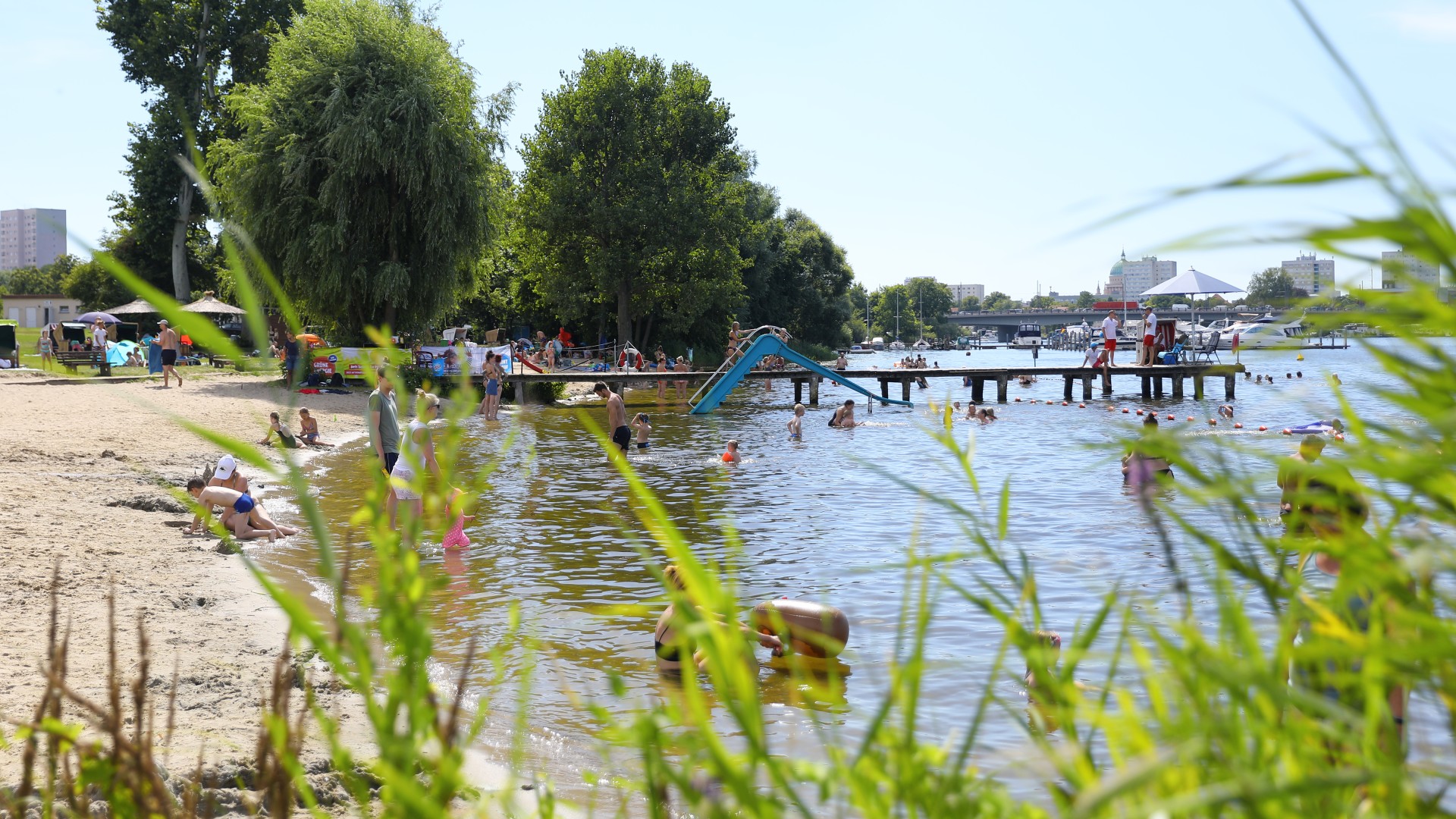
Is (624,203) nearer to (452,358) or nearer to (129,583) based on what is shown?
Answer: (452,358)

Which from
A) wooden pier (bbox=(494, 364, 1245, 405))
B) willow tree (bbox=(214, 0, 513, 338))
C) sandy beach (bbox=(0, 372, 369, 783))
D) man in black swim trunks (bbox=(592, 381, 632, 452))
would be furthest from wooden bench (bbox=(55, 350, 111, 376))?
man in black swim trunks (bbox=(592, 381, 632, 452))

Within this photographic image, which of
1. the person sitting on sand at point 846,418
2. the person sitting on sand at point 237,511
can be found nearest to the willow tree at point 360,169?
the person sitting on sand at point 846,418

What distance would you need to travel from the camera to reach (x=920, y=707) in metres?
5.99

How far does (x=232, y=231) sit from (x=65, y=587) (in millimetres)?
7542

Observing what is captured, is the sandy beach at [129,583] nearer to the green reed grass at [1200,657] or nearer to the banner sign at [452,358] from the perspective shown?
the green reed grass at [1200,657]

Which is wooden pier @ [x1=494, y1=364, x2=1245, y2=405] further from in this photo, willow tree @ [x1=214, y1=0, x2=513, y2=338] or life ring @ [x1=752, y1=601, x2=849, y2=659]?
life ring @ [x1=752, y1=601, x2=849, y2=659]

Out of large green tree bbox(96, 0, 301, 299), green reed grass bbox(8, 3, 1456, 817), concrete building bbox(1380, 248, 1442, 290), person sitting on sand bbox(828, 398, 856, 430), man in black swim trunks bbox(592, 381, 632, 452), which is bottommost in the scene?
person sitting on sand bbox(828, 398, 856, 430)

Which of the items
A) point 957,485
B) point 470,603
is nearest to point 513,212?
point 957,485

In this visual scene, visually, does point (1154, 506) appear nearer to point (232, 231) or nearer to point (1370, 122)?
point (1370, 122)

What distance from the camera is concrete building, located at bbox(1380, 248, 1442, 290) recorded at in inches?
52.5

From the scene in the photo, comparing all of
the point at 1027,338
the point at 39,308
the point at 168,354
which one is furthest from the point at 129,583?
the point at 1027,338

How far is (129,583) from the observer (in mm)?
8500

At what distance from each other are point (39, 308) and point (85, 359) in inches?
2288

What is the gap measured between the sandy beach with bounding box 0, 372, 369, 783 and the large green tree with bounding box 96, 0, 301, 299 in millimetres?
30273
